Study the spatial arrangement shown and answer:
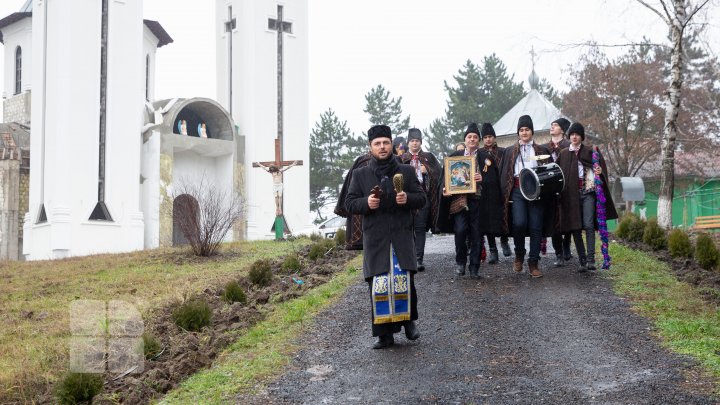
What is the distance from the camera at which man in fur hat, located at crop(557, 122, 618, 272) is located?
12336 mm

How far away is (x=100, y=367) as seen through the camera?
8.80 meters

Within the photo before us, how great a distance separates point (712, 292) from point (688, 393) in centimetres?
498

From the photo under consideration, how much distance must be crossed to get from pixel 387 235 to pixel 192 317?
289 cm

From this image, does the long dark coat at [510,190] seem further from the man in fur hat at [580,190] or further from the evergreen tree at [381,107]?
the evergreen tree at [381,107]

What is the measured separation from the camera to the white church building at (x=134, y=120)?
3256 centimetres

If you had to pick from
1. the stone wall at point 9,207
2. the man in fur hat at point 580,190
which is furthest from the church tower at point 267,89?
the man in fur hat at point 580,190

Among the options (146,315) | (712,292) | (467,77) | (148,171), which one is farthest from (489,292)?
(467,77)

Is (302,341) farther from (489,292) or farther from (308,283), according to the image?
(308,283)

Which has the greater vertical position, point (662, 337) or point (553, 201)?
point (553, 201)

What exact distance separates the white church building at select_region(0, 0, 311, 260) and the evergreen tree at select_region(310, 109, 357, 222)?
22.7m

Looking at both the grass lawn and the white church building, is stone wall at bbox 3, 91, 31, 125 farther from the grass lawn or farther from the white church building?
the grass lawn

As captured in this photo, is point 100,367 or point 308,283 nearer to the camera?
point 100,367

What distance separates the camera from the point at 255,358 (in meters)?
8.66

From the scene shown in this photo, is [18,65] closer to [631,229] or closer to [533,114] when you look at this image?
[533,114]
